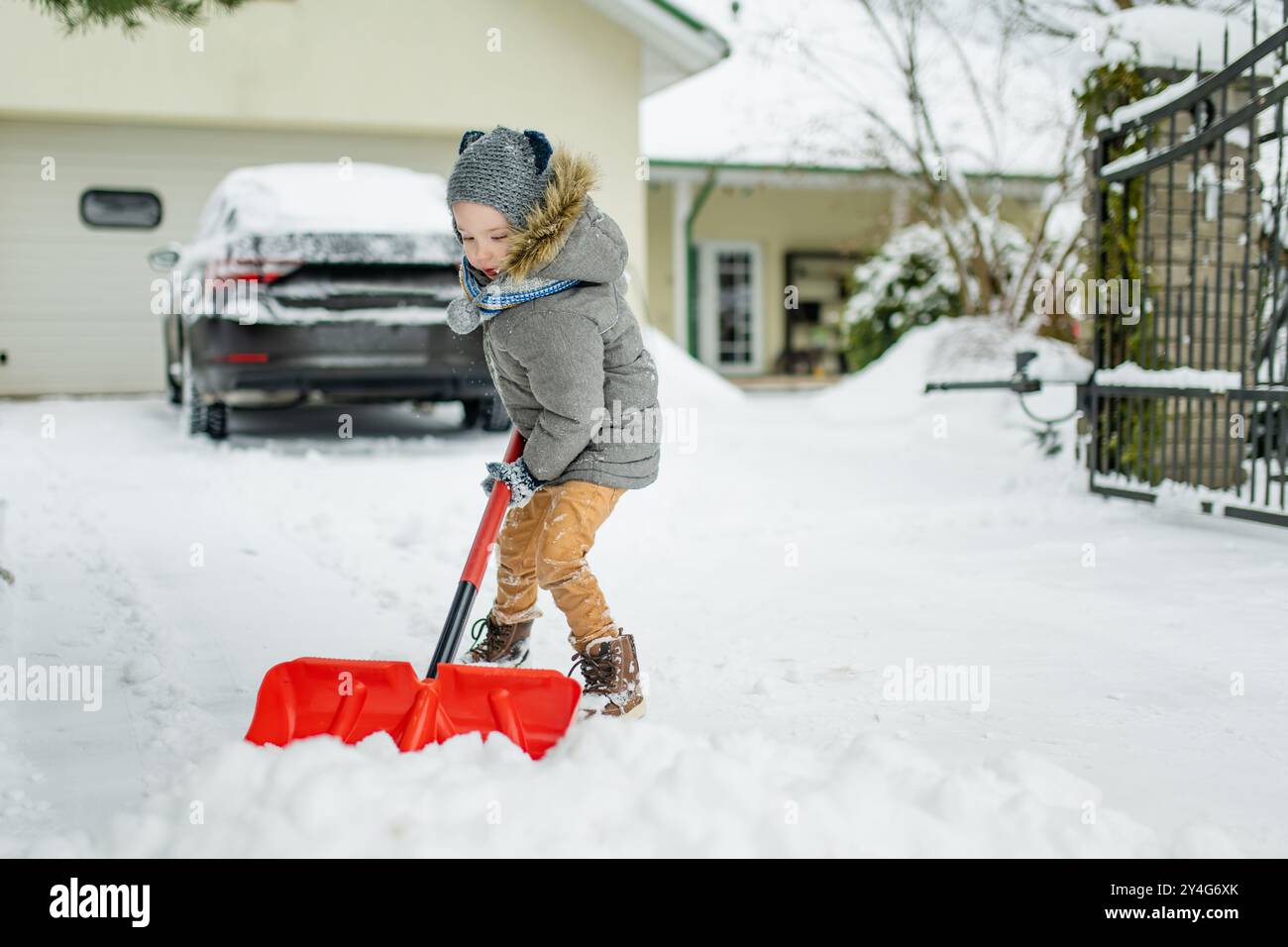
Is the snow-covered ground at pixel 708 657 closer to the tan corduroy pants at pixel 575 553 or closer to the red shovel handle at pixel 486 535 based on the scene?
the tan corduroy pants at pixel 575 553

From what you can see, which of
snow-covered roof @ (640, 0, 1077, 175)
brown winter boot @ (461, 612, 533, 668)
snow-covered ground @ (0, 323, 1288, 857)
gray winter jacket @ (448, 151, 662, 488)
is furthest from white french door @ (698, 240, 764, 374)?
gray winter jacket @ (448, 151, 662, 488)

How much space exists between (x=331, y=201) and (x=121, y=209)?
4.93 meters

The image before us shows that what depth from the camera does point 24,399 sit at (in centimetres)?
1004

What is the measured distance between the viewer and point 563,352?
7.57 ft

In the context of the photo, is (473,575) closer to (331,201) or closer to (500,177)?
(500,177)

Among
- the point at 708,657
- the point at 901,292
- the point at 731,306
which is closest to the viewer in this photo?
the point at 708,657

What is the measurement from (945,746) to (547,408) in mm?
1050

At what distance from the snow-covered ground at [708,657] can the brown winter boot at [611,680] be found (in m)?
0.07

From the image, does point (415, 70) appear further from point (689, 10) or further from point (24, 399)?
point (24, 399)

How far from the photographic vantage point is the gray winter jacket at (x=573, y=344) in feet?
7.57

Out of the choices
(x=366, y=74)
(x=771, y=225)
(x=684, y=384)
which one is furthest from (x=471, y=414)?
(x=771, y=225)

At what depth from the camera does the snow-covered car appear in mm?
6191

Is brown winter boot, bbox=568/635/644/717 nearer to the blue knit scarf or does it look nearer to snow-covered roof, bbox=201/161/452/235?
the blue knit scarf
